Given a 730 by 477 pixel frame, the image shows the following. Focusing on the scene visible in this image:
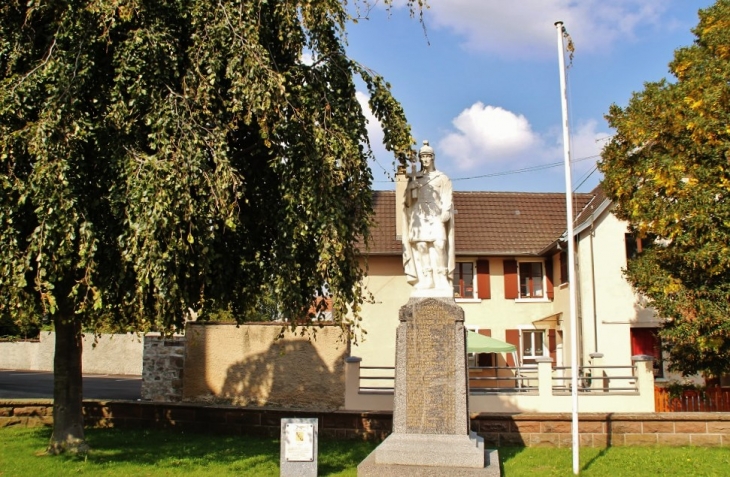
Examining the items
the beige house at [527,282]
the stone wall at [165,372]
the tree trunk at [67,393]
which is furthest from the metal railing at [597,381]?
the tree trunk at [67,393]

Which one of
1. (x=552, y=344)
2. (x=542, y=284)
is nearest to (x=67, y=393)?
(x=552, y=344)

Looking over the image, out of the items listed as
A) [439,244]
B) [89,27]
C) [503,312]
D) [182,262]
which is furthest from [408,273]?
[503,312]

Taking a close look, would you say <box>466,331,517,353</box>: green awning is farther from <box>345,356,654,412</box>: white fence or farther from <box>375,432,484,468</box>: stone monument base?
<box>375,432,484,468</box>: stone monument base

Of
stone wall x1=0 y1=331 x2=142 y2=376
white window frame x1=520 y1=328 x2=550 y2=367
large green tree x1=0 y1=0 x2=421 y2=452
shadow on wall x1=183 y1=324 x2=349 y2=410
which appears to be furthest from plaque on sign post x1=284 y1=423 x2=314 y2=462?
stone wall x1=0 y1=331 x2=142 y2=376

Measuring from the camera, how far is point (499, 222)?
90.6 ft

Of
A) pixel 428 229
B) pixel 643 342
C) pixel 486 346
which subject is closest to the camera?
pixel 428 229

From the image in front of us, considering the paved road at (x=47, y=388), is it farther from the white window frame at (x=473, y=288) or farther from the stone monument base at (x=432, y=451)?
the stone monument base at (x=432, y=451)

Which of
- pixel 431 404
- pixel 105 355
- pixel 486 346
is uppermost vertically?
pixel 486 346

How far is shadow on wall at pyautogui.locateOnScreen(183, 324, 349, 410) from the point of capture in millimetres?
17812

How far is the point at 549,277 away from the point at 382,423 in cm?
1460

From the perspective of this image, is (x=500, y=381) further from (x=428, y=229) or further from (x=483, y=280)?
(x=428, y=229)

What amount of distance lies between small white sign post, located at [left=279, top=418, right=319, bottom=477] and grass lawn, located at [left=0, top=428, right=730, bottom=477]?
1.68ft

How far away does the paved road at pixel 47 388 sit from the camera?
70.6ft

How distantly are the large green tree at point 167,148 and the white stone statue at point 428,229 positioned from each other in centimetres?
68
